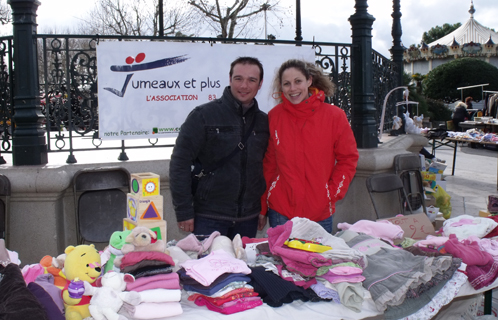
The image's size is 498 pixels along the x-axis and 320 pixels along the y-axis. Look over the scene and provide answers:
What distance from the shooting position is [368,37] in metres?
5.32

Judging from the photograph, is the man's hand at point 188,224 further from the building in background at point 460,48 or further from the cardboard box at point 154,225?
the building in background at point 460,48

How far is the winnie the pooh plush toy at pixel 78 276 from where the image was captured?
189 cm

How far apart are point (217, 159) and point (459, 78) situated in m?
33.1

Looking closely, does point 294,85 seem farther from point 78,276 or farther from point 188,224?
point 78,276

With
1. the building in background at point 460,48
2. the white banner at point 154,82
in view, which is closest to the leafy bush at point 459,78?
the building in background at point 460,48

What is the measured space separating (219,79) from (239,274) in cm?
300

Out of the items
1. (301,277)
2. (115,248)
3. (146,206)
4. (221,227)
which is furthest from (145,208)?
(301,277)

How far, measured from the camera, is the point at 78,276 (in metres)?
2.05

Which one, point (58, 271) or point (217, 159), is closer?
point (58, 271)

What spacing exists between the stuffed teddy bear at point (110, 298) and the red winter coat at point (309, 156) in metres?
1.50

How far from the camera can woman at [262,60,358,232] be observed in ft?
10.0

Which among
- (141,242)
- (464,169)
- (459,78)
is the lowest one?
(464,169)

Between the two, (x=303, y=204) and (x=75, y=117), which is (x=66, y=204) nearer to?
(x=75, y=117)

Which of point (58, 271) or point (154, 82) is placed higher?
point (154, 82)
